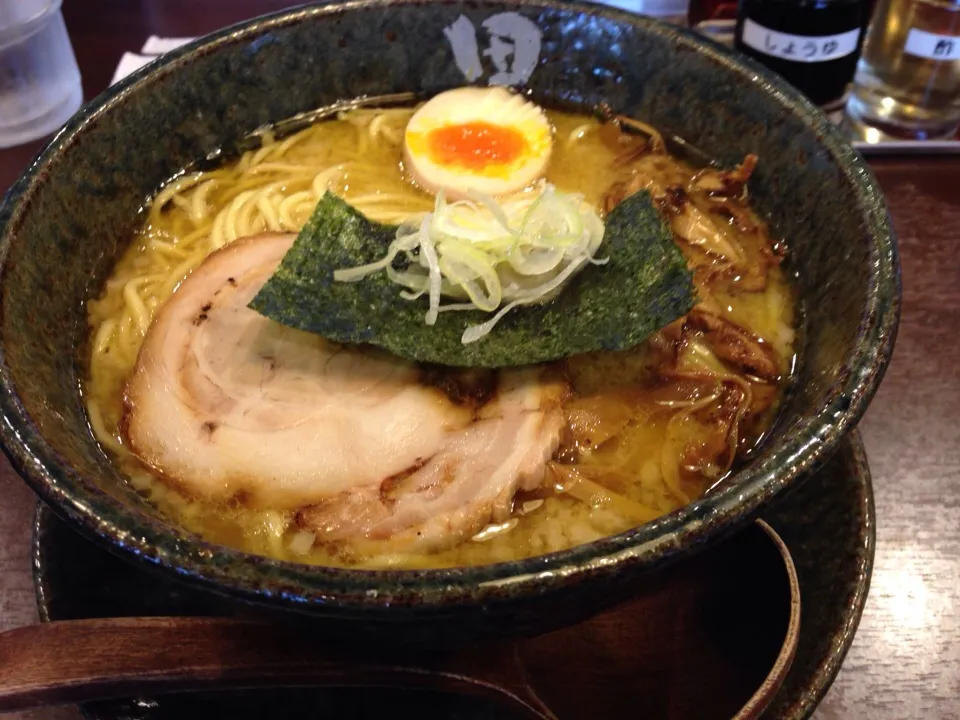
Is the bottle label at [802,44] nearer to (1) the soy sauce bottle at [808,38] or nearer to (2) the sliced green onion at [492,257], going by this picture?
(1) the soy sauce bottle at [808,38]

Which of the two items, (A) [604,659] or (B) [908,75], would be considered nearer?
(A) [604,659]

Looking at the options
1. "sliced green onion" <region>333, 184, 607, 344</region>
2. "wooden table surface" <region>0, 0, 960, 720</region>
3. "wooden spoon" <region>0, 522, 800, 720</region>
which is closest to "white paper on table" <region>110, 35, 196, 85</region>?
"wooden table surface" <region>0, 0, 960, 720</region>

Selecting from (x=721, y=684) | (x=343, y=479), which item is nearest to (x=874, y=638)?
(x=721, y=684)

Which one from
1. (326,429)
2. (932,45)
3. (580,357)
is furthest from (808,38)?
(326,429)

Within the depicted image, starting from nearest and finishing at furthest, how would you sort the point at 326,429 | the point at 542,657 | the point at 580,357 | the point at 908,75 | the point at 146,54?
the point at 542,657 < the point at 326,429 < the point at 580,357 < the point at 908,75 < the point at 146,54

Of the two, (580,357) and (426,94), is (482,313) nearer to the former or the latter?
(580,357)

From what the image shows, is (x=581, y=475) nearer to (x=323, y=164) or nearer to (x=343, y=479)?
(x=343, y=479)

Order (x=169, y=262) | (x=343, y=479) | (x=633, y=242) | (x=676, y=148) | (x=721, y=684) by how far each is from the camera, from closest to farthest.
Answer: (x=721, y=684) → (x=343, y=479) → (x=633, y=242) → (x=169, y=262) → (x=676, y=148)
